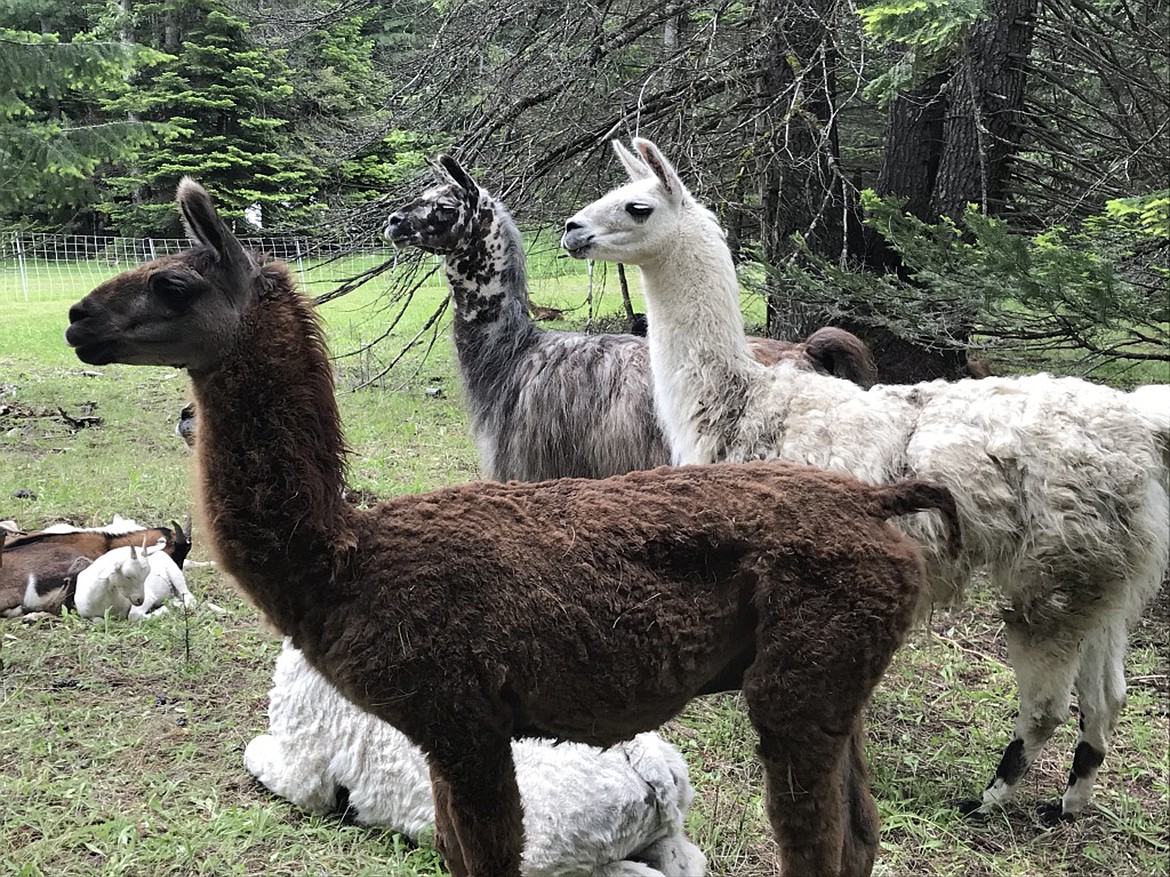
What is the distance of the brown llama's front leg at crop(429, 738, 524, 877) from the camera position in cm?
205

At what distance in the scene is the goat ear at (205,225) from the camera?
6.70 ft

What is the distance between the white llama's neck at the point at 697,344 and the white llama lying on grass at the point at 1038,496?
14 cm

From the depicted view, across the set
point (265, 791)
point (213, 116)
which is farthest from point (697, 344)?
point (213, 116)

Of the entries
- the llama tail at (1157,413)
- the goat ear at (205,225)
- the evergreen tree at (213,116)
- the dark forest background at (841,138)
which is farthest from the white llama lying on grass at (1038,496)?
the evergreen tree at (213,116)

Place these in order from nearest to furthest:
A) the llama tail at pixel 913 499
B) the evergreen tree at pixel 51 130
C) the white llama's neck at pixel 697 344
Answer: the llama tail at pixel 913 499, the white llama's neck at pixel 697 344, the evergreen tree at pixel 51 130

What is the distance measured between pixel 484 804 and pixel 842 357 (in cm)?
349

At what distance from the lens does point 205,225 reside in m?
2.06

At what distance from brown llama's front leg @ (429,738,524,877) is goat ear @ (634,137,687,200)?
2714 mm

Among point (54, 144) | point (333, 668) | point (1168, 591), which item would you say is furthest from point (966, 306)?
point (54, 144)

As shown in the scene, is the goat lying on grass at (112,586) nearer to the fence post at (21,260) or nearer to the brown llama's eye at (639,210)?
the brown llama's eye at (639,210)

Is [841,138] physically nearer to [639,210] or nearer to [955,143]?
[955,143]

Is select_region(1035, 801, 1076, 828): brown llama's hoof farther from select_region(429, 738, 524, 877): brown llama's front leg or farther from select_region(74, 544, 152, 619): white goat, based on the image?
select_region(74, 544, 152, 619): white goat

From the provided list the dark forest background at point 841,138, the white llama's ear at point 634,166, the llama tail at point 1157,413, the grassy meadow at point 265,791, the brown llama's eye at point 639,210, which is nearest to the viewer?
the grassy meadow at point 265,791

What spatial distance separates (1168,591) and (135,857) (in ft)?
17.1
